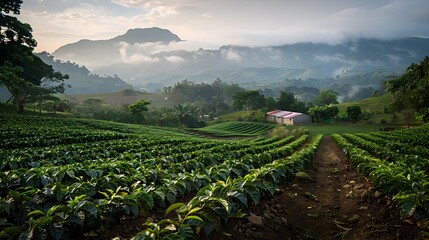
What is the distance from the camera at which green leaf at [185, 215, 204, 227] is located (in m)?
4.29

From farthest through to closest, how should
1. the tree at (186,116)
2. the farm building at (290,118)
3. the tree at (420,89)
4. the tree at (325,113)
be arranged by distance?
the farm building at (290,118) → the tree at (186,116) → the tree at (325,113) → the tree at (420,89)

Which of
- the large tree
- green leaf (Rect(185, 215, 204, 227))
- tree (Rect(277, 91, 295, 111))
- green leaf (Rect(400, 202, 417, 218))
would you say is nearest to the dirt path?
green leaf (Rect(400, 202, 417, 218))

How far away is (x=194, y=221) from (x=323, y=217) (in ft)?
14.1

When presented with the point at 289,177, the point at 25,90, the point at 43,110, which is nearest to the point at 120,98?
the point at 43,110

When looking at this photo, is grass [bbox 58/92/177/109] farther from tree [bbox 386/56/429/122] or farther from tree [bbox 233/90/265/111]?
tree [bbox 386/56/429/122]

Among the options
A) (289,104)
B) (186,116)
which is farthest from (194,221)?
(289,104)

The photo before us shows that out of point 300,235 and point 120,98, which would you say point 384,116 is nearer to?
point 300,235

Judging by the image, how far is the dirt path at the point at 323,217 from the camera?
547 centimetres

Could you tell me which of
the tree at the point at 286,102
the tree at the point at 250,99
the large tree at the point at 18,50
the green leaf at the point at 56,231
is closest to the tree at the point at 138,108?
the large tree at the point at 18,50

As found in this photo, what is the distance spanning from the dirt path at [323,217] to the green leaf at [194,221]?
78 centimetres

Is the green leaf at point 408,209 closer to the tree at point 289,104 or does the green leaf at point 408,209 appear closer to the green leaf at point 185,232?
the green leaf at point 185,232

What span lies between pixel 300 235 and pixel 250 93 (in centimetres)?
9758

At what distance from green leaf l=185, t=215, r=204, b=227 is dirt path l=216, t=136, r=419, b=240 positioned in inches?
30.8

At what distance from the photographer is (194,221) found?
14.2ft
